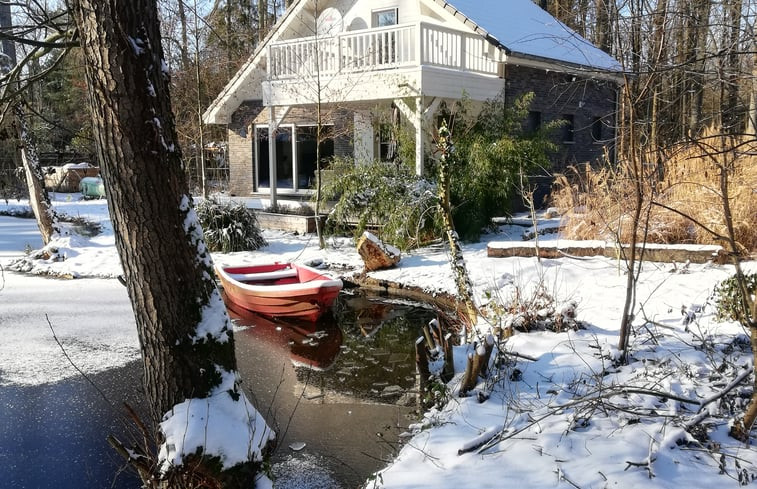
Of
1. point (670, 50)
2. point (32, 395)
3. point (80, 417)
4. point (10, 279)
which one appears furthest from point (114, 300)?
point (670, 50)

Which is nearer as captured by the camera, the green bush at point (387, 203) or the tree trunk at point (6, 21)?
the tree trunk at point (6, 21)

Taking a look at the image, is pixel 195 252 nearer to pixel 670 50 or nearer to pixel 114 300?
pixel 670 50

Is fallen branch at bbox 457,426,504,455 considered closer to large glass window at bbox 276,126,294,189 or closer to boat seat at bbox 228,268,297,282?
boat seat at bbox 228,268,297,282

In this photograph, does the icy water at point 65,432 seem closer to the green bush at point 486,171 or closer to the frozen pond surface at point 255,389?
the frozen pond surface at point 255,389

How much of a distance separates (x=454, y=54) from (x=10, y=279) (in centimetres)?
1105

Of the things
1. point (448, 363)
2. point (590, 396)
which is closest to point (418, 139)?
point (448, 363)

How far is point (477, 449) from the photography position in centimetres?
441

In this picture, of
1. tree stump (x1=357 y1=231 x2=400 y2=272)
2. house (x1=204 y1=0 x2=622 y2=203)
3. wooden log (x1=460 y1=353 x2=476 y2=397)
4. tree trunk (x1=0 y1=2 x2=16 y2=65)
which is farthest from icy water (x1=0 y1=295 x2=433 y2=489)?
house (x1=204 y1=0 x2=622 y2=203)

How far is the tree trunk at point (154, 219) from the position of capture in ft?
10.8

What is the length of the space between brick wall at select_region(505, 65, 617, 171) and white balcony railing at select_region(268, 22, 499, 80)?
1.07 metres

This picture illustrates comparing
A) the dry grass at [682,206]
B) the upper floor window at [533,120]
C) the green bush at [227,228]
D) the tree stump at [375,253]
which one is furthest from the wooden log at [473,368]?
the upper floor window at [533,120]

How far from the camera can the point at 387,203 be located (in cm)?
1253

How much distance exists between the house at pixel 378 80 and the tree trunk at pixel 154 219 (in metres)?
10.3

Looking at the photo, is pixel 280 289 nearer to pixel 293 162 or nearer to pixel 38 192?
pixel 38 192
